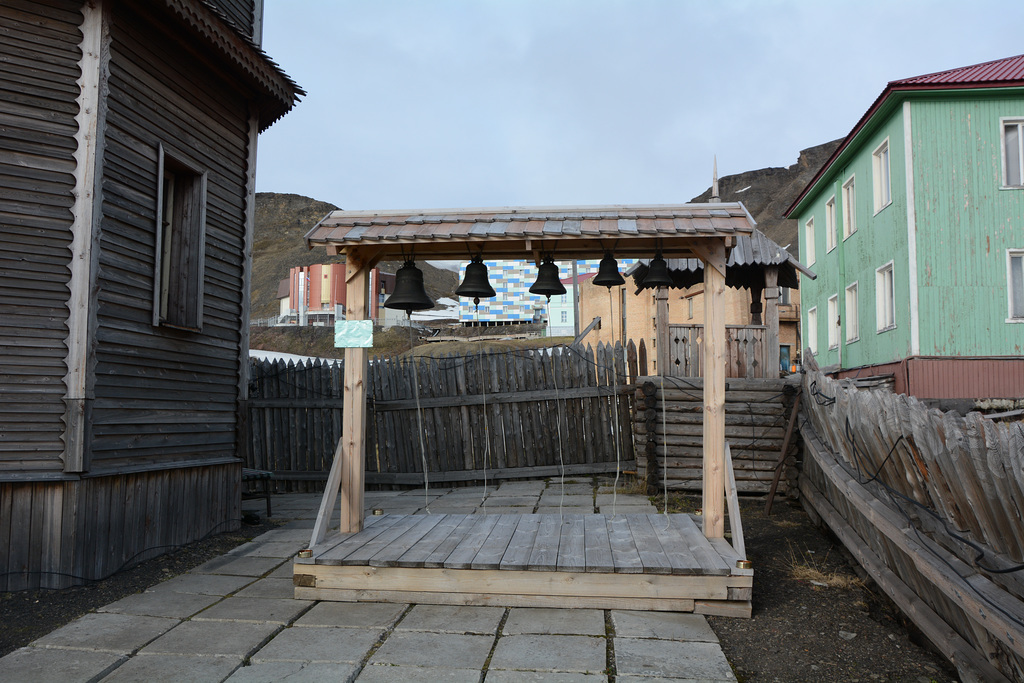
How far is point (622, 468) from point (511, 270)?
26409 mm

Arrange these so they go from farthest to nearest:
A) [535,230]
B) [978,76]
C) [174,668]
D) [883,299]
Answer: [883,299] → [978,76] → [535,230] → [174,668]

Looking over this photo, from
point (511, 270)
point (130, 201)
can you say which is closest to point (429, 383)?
point (130, 201)

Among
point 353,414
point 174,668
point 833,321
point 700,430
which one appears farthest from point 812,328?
point 174,668

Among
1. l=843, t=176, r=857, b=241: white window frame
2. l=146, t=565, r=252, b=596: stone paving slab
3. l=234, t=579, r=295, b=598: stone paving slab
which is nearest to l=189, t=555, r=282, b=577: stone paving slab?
l=146, t=565, r=252, b=596: stone paving slab

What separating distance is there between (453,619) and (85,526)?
3.29 m

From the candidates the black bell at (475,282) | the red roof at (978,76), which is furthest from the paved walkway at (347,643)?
the red roof at (978,76)

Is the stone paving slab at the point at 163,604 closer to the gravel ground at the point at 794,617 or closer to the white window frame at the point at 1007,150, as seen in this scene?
the gravel ground at the point at 794,617

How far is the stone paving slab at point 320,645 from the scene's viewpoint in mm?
3902

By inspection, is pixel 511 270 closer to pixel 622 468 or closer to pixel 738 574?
pixel 622 468

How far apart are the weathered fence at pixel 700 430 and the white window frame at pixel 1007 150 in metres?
8.99

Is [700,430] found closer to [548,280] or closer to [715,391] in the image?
[715,391]

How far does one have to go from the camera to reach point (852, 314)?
18891 millimetres

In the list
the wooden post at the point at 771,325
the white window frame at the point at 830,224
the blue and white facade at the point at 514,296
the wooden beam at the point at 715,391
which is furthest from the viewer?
the blue and white facade at the point at 514,296

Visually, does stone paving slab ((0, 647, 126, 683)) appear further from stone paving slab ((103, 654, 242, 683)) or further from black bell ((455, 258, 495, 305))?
black bell ((455, 258, 495, 305))
